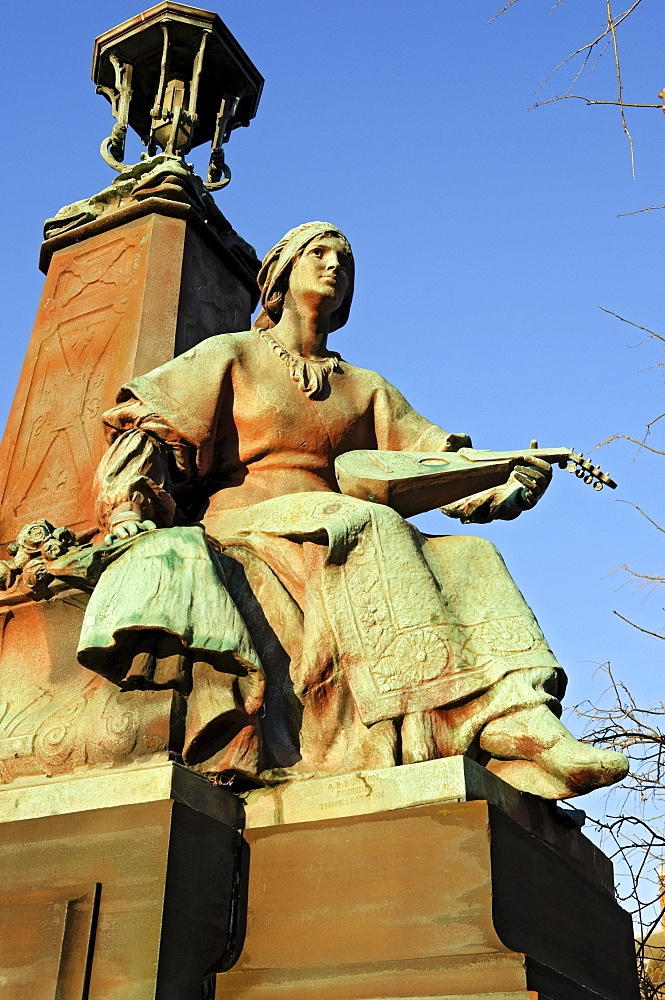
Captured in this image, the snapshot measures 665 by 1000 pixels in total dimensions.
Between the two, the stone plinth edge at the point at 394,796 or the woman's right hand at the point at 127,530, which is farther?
the woman's right hand at the point at 127,530

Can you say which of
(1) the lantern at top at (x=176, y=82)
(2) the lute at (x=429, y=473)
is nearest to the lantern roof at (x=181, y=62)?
(1) the lantern at top at (x=176, y=82)

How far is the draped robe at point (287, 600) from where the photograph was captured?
3799 millimetres

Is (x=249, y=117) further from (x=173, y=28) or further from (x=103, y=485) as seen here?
(x=103, y=485)

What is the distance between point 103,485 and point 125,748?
1084 millimetres

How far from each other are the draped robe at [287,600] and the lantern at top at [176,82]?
223 cm

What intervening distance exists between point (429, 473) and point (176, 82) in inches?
135

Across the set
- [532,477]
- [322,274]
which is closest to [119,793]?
[532,477]

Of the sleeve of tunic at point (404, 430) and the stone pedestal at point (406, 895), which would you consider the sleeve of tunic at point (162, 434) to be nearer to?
the sleeve of tunic at point (404, 430)

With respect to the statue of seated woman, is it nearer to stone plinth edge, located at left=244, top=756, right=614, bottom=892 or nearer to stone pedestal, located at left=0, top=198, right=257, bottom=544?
stone plinth edge, located at left=244, top=756, right=614, bottom=892

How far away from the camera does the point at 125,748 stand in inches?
146

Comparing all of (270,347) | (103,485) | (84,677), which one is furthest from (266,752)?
(270,347)

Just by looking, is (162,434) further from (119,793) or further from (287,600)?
(119,793)

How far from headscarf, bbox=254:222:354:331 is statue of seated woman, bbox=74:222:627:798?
17.0 inches

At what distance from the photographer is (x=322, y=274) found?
5.10m
